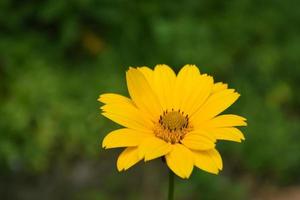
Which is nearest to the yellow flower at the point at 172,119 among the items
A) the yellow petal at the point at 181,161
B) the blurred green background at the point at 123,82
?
the yellow petal at the point at 181,161

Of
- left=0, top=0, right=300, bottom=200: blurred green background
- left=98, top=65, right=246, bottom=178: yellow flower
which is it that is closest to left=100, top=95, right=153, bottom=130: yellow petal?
left=98, top=65, right=246, bottom=178: yellow flower

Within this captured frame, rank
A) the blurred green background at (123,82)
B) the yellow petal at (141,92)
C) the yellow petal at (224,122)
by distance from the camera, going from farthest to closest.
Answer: the blurred green background at (123,82) < the yellow petal at (141,92) < the yellow petal at (224,122)

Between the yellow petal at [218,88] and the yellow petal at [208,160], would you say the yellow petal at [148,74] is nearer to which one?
the yellow petal at [218,88]

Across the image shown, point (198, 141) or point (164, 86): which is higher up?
point (164, 86)

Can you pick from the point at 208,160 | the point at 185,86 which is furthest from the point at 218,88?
the point at 208,160

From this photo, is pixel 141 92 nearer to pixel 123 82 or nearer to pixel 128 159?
pixel 128 159

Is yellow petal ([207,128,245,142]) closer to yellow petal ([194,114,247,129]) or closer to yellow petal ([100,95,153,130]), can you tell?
yellow petal ([194,114,247,129])
